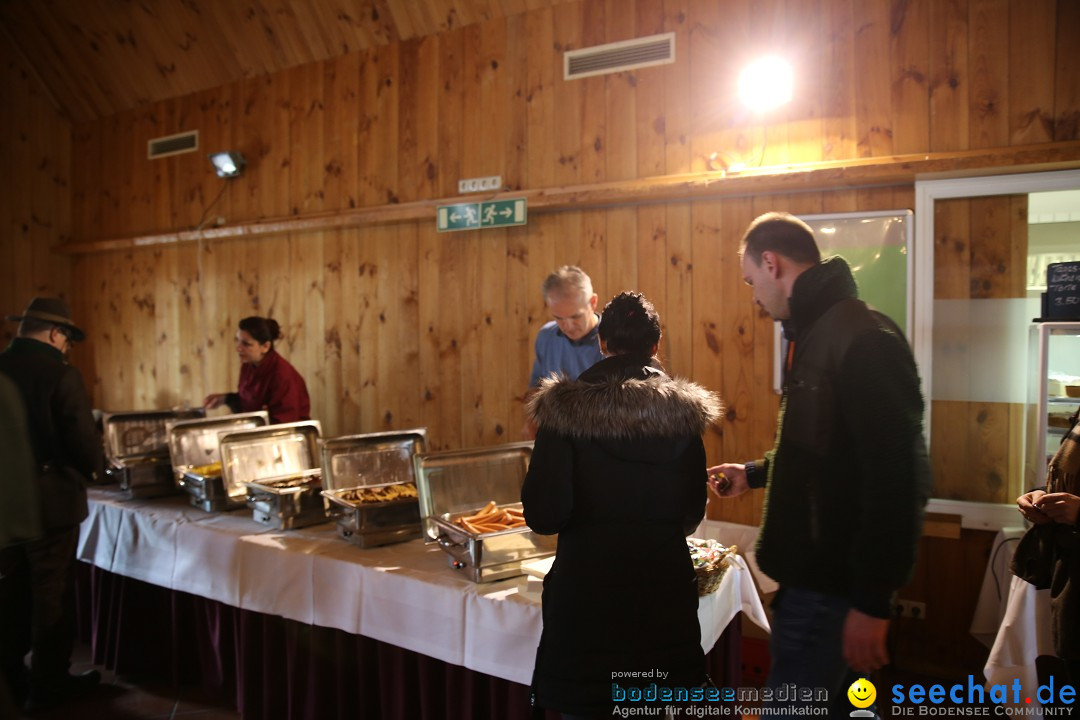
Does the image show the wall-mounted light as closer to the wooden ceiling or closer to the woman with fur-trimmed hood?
the wooden ceiling

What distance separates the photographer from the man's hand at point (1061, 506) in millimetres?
2262

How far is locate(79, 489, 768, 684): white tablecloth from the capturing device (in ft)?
7.20

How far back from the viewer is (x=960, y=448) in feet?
11.6

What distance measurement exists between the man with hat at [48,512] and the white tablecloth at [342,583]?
24 centimetres

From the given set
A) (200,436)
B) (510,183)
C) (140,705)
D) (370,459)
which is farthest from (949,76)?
(140,705)

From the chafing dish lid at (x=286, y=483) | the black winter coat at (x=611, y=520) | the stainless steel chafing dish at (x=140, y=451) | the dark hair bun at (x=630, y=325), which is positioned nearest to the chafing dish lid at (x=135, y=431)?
the stainless steel chafing dish at (x=140, y=451)

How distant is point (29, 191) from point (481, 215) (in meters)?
4.71

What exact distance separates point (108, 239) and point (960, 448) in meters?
6.74

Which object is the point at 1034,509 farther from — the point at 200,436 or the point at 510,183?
the point at 200,436

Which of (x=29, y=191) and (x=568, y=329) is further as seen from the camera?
(x=29, y=191)

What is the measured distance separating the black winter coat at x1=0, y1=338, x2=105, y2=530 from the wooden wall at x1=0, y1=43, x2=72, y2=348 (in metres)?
3.66

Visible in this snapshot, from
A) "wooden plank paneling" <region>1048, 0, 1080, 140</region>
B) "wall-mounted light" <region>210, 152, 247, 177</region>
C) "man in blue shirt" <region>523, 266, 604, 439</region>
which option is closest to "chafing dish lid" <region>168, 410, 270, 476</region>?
"man in blue shirt" <region>523, 266, 604, 439</region>

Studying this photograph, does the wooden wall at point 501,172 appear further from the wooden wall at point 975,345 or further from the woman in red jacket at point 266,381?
the woman in red jacket at point 266,381

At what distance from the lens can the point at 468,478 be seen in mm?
2781
